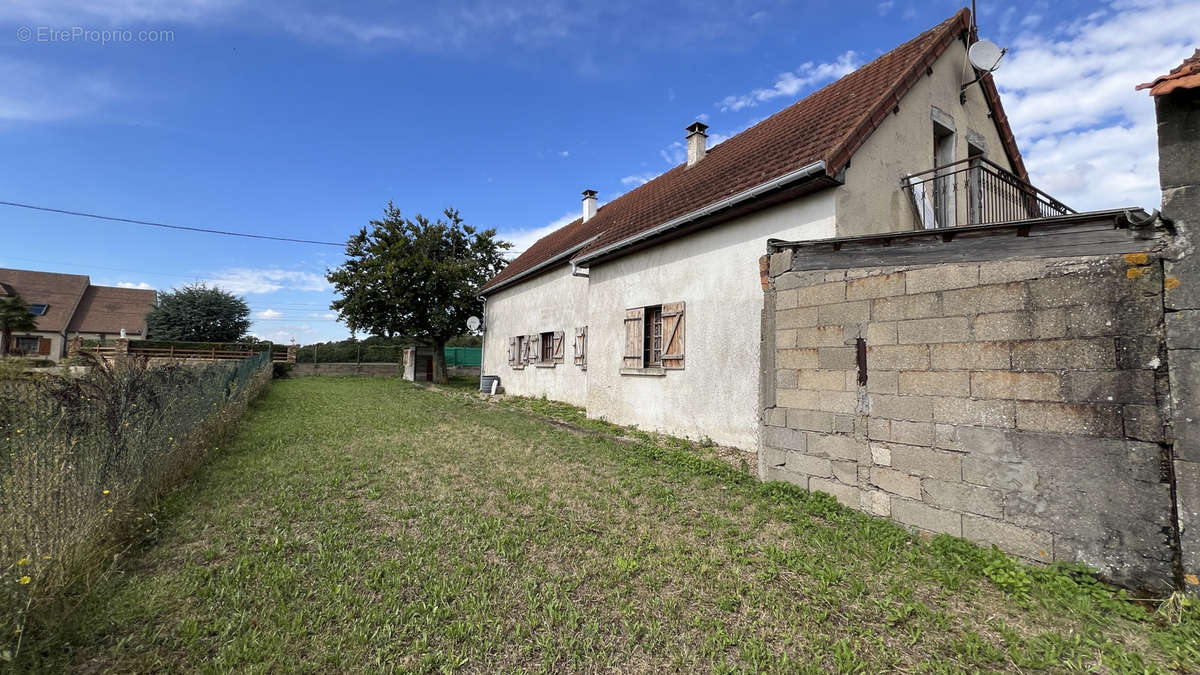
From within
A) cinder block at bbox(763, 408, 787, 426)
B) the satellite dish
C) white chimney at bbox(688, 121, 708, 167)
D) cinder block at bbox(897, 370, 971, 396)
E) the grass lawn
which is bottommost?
the grass lawn

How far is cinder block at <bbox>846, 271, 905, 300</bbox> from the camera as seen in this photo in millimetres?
3947

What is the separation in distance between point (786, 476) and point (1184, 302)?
3.00m

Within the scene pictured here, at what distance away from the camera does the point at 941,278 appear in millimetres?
3664

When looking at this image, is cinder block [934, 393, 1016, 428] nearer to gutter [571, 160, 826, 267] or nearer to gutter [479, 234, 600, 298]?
gutter [571, 160, 826, 267]

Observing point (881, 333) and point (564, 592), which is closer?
point (564, 592)

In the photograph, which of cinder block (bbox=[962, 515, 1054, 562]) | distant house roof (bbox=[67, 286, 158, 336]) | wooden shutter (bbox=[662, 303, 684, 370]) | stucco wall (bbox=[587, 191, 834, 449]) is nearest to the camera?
cinder block (bbox=[962, 515, 1054, 562])

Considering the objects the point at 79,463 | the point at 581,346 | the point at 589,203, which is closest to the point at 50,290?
the point at 589,203

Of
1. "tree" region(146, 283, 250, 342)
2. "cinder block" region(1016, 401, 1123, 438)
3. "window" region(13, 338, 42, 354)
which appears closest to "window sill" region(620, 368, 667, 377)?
"cinder block" region(1016, 401, 1123, 438)

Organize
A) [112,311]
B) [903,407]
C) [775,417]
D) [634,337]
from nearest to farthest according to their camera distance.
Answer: [903,407], [775,417], [634,337], [112,311]

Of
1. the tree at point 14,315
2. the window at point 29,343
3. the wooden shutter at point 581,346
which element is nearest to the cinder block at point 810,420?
the wooden shutter at point 581,346

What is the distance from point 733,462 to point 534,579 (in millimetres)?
3657

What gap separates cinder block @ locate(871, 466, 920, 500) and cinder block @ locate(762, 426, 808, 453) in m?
0.69

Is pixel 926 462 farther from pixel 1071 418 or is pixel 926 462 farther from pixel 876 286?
pixel 876 286

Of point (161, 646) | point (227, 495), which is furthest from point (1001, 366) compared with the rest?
point (227, 495)
